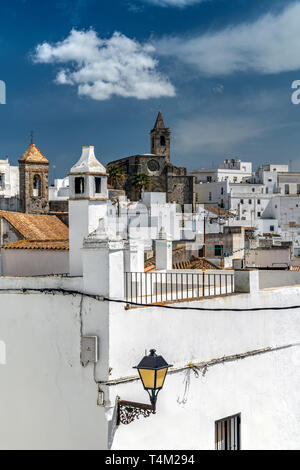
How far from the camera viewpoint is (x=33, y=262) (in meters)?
12.2

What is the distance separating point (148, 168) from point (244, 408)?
243ft

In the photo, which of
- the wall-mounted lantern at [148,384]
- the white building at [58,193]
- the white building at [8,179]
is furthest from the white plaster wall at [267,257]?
the white building at [8,179]

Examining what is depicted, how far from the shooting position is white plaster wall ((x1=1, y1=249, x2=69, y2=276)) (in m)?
11.9

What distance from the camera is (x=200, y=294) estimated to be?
9914mm

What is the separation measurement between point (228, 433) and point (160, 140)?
8287 centimetres

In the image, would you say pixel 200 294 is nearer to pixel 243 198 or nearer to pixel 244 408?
pixel 244 408

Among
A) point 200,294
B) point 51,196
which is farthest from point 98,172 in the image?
point 51,196

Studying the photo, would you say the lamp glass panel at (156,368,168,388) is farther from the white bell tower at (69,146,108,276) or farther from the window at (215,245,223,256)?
the window at (215,245,223,256)

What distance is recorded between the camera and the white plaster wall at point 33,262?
469 inches

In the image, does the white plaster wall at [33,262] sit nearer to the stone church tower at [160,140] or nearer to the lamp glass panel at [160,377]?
the lamp glass panel at [160,377]

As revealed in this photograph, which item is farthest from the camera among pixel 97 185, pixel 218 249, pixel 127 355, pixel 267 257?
Result: pixel 218 249

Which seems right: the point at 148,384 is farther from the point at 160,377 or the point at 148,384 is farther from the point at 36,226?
the point at 36,226

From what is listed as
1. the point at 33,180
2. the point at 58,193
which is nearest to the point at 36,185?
the point at 33,180

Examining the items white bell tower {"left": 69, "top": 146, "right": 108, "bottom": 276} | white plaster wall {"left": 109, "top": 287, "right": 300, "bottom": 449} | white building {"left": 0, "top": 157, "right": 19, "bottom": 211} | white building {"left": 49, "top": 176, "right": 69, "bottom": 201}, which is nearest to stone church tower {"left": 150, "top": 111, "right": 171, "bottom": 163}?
white building {"left": 0, "top": 157, "right": 19, "bottom": 211}
